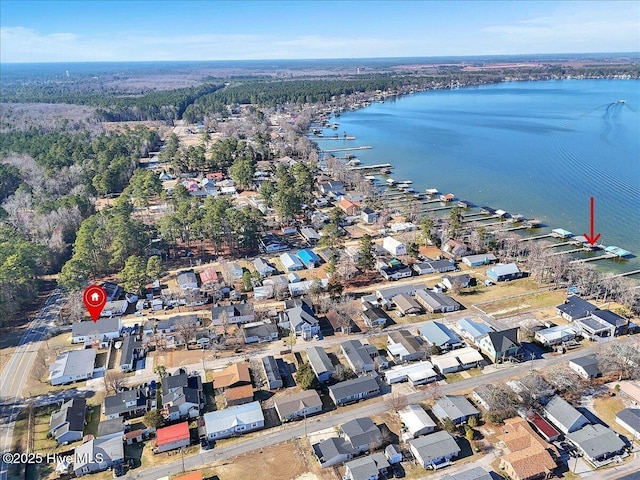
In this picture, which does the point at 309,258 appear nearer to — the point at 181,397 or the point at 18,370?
the point at 181,397

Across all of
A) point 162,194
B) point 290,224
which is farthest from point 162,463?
point 162,194

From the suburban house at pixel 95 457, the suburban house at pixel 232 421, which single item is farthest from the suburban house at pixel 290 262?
the suburban house at pixel 95 457

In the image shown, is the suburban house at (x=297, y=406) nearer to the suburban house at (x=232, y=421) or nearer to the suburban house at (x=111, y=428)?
the suburban house at (x=232, y=421)

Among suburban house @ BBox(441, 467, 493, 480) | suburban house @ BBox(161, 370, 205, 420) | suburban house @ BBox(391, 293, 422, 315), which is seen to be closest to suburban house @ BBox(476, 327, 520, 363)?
suburban house @ BBox(391, 293, 422, 315)

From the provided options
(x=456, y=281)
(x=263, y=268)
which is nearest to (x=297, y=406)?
(x=263, y=268)

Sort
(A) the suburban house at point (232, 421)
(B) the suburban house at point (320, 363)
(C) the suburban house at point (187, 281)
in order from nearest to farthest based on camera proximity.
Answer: (A) the suburban house at point (232, 421), (B) the suburban house at point (320, 363), (C) the suburban house at point (187, 281)

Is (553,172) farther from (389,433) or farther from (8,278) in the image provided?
(8,278)
